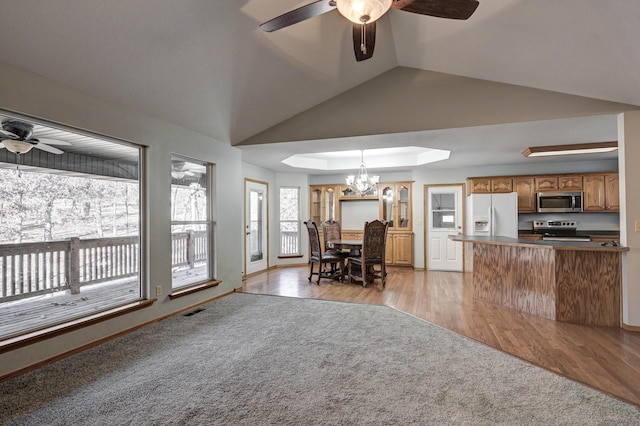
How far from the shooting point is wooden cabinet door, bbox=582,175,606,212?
5758 millimetres

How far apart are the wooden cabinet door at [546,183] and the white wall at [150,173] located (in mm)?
5704

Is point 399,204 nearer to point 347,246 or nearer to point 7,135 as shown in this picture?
point 347,246

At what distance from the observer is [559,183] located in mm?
5953

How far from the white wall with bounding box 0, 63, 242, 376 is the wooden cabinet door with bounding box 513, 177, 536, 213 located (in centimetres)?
539

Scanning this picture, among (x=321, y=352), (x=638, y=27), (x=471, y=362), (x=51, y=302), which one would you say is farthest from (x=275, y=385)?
(x=638, y=27)

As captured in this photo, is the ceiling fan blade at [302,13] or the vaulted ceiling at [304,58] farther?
the vaulted ceiling at [304,58]

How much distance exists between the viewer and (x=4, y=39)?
210cm

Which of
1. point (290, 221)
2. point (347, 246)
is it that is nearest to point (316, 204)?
point (290, 221)

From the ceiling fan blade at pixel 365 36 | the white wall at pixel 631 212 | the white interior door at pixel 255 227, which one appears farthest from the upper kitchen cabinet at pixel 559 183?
the white interior door at pixel 255 227

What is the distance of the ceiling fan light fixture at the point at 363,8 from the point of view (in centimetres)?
176

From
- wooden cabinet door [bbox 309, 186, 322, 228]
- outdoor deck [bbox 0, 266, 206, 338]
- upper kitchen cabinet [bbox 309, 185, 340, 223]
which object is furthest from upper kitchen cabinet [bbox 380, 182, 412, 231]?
outdoor deck [bbox 0, 266, 206, 338]

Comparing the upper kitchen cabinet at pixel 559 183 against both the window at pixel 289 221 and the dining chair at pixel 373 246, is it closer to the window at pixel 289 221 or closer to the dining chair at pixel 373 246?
the dining chair at pixel 373 246

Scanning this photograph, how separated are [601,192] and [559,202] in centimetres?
71

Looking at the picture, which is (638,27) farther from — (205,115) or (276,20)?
(205,115)
